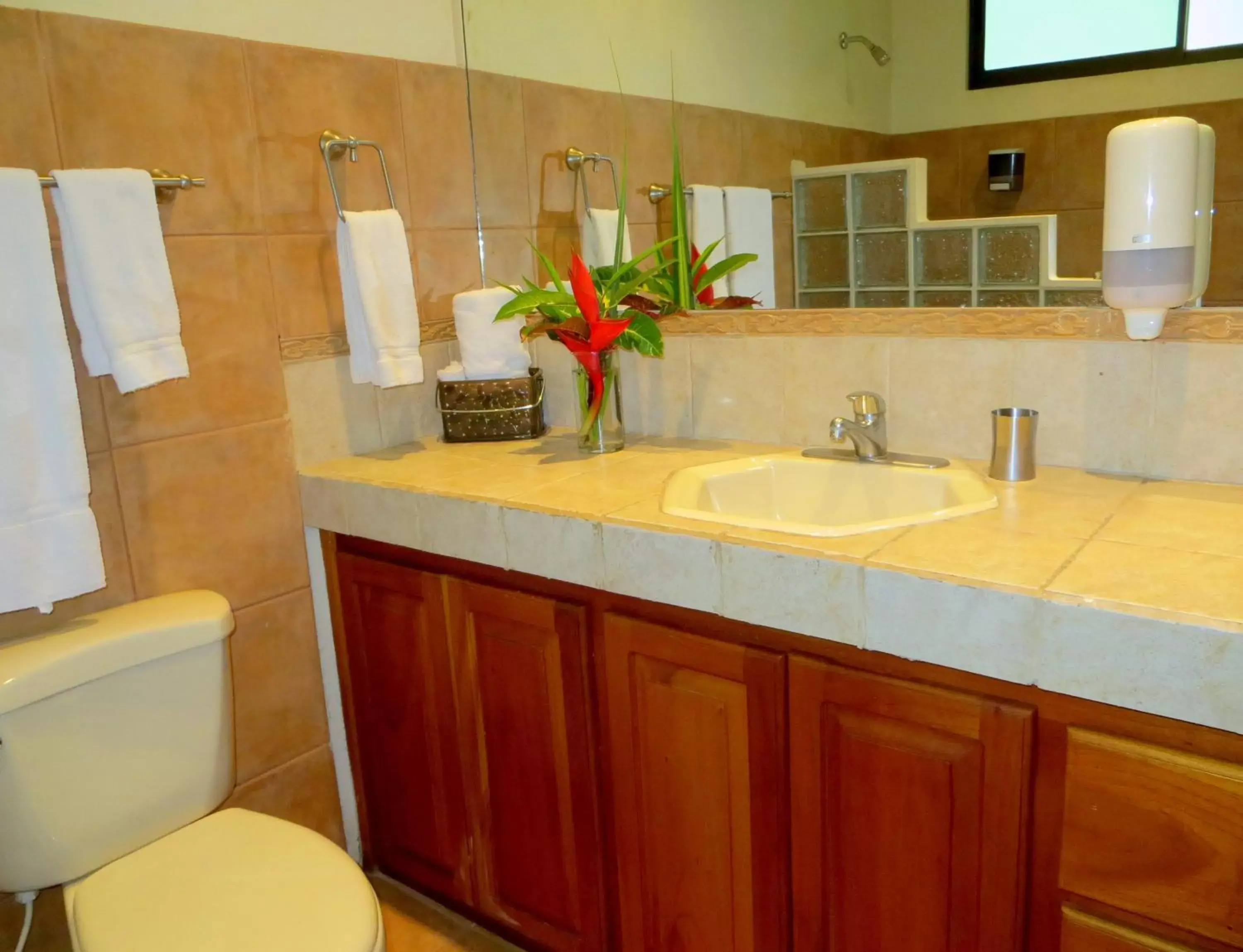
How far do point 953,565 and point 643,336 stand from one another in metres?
0.76

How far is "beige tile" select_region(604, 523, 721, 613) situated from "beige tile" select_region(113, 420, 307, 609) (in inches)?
28.6

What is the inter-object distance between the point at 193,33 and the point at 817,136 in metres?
1.00

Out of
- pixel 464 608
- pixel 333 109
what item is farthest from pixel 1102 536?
pixel 333 109

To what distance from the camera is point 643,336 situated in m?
1.64

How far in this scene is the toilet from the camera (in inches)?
48.1

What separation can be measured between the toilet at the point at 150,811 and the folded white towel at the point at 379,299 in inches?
19.4

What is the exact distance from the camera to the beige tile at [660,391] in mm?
1792

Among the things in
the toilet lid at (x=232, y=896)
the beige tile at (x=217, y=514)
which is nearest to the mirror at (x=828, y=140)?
the beige tile at (x=217, y=514)

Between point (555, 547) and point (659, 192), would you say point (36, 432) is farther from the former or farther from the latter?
point (659, 192)

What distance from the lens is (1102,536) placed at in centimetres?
110

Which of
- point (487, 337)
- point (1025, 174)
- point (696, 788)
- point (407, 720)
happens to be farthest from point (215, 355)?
point (1025, 174)

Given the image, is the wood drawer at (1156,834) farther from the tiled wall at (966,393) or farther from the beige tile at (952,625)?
the tiled wall at (966,393)

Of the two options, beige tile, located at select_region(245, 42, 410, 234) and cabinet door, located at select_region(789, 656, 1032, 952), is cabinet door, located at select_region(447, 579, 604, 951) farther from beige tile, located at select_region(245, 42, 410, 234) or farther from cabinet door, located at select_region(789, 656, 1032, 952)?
beige tile, located at select_region(245, 42, 410, 234)

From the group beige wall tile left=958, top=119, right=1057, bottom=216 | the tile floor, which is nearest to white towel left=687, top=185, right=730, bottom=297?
beige wall tile left=958, top=119, right=1057, bottom=216
